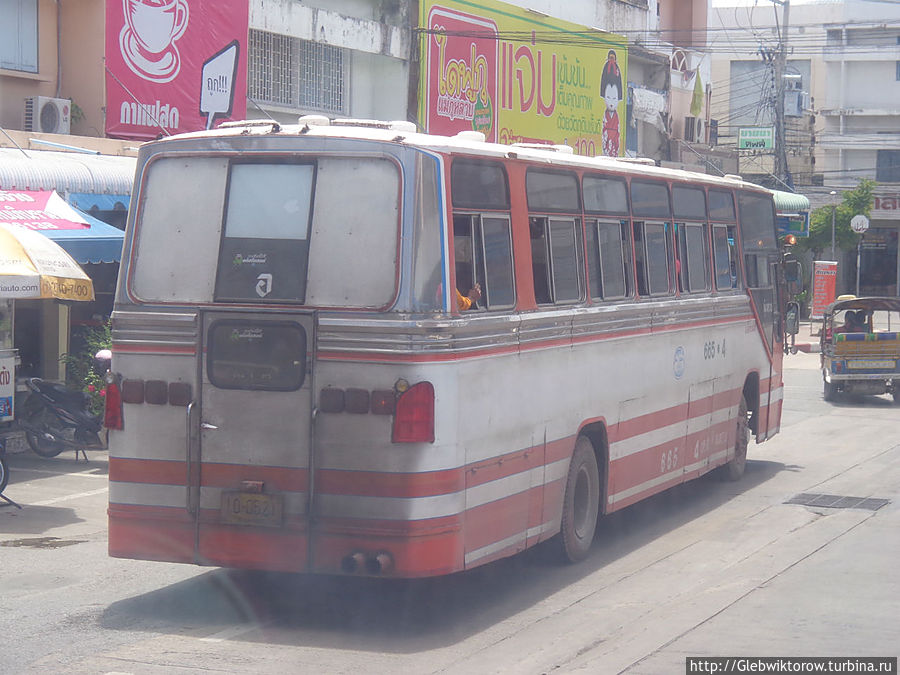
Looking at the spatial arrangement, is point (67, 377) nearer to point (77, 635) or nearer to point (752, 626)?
point (77, 635)

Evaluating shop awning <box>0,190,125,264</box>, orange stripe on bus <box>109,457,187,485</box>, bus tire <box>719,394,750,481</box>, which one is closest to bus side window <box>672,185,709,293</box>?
bus tire <box>719,394,750,481</box>

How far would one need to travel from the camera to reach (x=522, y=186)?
8.84 meters

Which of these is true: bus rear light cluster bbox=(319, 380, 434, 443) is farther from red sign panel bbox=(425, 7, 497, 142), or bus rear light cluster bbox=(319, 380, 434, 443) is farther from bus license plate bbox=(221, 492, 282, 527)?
red sign panel bbox=(425, 7, 497, 142)

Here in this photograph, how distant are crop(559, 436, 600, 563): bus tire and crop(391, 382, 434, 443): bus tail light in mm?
2342

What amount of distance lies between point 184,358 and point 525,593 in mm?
2950

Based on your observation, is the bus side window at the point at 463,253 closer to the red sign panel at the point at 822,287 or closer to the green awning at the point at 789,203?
the green awning at the point at 789,203

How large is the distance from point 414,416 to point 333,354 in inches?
24.6

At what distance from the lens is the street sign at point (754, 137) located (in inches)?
2173

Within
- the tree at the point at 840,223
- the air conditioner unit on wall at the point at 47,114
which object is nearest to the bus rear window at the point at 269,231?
the air conditioner unit on wall at the point at 47,114

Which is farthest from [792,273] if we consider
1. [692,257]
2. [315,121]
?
[315,121]

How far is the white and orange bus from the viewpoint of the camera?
24.7ft

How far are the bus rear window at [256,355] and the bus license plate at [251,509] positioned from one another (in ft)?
2.18

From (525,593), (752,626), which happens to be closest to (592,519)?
(525,593)

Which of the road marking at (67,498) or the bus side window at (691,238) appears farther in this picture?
the road marking at (67,498)
